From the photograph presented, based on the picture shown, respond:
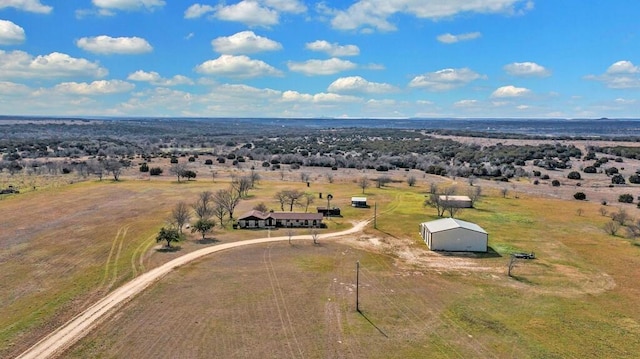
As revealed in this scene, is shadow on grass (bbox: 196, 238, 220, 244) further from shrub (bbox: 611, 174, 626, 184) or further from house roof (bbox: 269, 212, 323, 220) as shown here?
shrub (bbox: 611, 174, 626, 184)

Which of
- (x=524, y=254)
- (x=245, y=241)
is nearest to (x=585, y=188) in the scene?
(x=524, y=254)

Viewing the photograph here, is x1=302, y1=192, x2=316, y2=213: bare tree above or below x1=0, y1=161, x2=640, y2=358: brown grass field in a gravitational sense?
above

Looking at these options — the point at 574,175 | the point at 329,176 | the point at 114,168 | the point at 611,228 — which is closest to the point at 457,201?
the point at 611,228

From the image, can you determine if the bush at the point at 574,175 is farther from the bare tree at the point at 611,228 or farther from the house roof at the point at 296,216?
the house roof at the point at 296,216

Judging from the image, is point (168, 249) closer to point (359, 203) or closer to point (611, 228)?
point (359, 203)

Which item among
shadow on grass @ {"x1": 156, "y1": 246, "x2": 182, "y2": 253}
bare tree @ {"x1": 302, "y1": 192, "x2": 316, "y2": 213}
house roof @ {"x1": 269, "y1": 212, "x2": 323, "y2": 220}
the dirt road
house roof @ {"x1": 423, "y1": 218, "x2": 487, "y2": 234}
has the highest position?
house roof @ {"x1": 423, "y1": 218, "x2": 487, "y2": 234}

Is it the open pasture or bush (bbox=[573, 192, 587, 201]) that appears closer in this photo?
the open pasture

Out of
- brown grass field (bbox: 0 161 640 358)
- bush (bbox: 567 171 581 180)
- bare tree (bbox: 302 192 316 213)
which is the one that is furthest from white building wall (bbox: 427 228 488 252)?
bush (bbox: 567 171 581 180)
